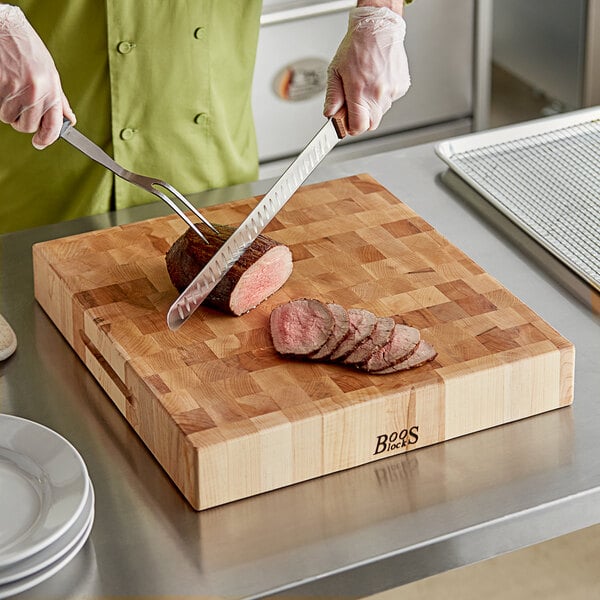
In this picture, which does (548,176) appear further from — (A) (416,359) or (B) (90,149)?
(B) (90,149)

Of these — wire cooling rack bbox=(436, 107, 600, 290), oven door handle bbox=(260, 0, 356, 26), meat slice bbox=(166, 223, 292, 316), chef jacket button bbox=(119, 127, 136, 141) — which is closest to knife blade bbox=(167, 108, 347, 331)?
meat slice bbox=(166, 223, 292, 316)

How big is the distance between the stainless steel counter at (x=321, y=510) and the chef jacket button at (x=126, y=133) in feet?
1.55

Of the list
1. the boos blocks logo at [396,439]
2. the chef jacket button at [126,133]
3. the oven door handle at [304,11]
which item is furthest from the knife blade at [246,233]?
the oven door handle at [304,11]

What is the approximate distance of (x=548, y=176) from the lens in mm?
1689

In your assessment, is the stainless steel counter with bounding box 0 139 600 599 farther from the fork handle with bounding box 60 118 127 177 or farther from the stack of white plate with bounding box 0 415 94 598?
the fork handle with bounding box 60 118 127 177

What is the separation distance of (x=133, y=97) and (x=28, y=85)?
1.43ft

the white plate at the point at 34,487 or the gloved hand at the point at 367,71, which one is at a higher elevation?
the gloved hand at the point at 367,71

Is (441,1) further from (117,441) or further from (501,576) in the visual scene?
(117,441)

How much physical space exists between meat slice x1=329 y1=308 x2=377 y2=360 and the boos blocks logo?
3.9 inches

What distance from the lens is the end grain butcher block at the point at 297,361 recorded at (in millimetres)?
1160

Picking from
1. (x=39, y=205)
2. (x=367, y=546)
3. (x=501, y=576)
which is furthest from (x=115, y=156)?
(x=501, y=576)

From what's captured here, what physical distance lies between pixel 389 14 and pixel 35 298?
1.95ft

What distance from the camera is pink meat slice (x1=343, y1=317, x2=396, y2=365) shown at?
1.22m

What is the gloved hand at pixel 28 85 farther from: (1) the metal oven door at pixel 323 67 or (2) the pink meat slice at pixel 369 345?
(1) the metal oven door at pixel 323 67
